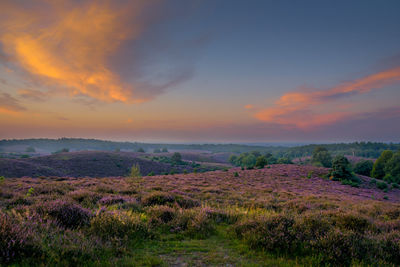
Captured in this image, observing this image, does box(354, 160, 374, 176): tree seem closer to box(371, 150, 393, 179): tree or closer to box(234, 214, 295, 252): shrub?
box(371, 150, 393, 179): tree

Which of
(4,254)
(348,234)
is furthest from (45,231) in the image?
(348,234)

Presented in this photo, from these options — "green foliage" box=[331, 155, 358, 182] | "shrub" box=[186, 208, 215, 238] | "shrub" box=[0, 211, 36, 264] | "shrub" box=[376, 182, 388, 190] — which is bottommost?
"shrub" box=[376, 182, 388, 190]

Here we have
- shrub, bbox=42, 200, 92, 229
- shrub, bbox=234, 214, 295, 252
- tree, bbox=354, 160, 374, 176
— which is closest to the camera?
shrub, bbox=234, 214, 295, 252

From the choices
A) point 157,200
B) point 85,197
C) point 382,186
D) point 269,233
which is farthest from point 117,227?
point 382,186

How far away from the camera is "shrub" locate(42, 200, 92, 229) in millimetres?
5395

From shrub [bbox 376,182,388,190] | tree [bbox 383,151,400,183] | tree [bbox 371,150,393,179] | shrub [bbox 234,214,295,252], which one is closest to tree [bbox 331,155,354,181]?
shrub [bbox 376,182,388,190]

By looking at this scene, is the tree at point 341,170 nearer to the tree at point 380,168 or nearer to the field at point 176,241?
the tree at point 380,168

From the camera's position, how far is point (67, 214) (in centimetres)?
561

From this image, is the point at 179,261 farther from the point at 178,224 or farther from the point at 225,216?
the point at 225,216

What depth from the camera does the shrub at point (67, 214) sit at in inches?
212

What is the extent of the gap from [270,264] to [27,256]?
15.9 feet

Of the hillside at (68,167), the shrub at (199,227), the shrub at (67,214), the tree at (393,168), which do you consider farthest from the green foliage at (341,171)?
the hillside at (68,167)

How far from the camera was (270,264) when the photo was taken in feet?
13.3

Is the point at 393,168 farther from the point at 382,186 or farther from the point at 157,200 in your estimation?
the point at 157,200
